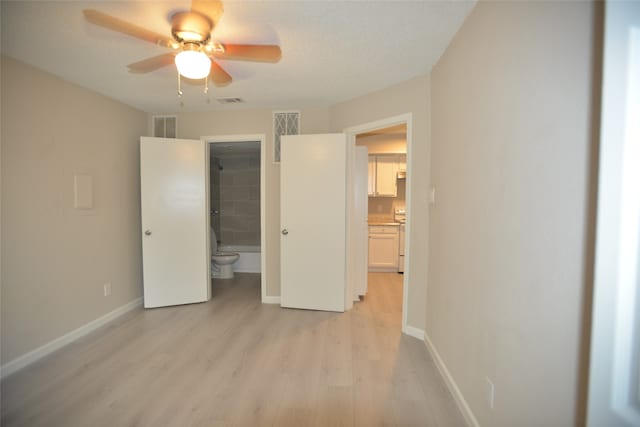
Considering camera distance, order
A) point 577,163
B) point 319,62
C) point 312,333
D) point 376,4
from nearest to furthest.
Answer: point 577,163, point 376,4, point 319,62, point 312,333

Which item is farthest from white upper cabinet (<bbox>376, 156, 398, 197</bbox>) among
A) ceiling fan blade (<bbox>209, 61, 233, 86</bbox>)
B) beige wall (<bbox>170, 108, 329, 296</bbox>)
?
ceiling fan blade (<bbox>209, 61, 233, 86</bbox>)

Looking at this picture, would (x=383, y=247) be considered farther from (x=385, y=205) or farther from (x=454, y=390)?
(x=454, y=390)

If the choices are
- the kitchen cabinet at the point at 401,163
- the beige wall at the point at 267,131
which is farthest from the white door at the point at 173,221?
the kitchen cabinet at the point at 401,163

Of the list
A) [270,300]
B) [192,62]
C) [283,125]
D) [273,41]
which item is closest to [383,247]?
[270,300]

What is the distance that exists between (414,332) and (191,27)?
2.93 meters

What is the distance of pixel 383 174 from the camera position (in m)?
5.12

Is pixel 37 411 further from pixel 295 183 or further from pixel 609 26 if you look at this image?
pixel 609 26

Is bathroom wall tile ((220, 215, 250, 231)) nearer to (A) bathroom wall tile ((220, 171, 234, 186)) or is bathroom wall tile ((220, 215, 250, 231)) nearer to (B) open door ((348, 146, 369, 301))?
(A) bathroom wall tile ((220, 171, 234, 186))

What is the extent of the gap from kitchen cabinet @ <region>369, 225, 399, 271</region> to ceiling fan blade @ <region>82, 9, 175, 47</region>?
3.98 m

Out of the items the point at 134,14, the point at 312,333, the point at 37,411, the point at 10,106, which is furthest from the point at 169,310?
the point at 134,14

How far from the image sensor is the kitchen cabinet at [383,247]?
4867 millimetres

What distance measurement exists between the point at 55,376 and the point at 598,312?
3.09 m

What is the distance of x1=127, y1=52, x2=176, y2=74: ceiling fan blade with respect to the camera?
5.73 feet

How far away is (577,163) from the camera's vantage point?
2.89ft
